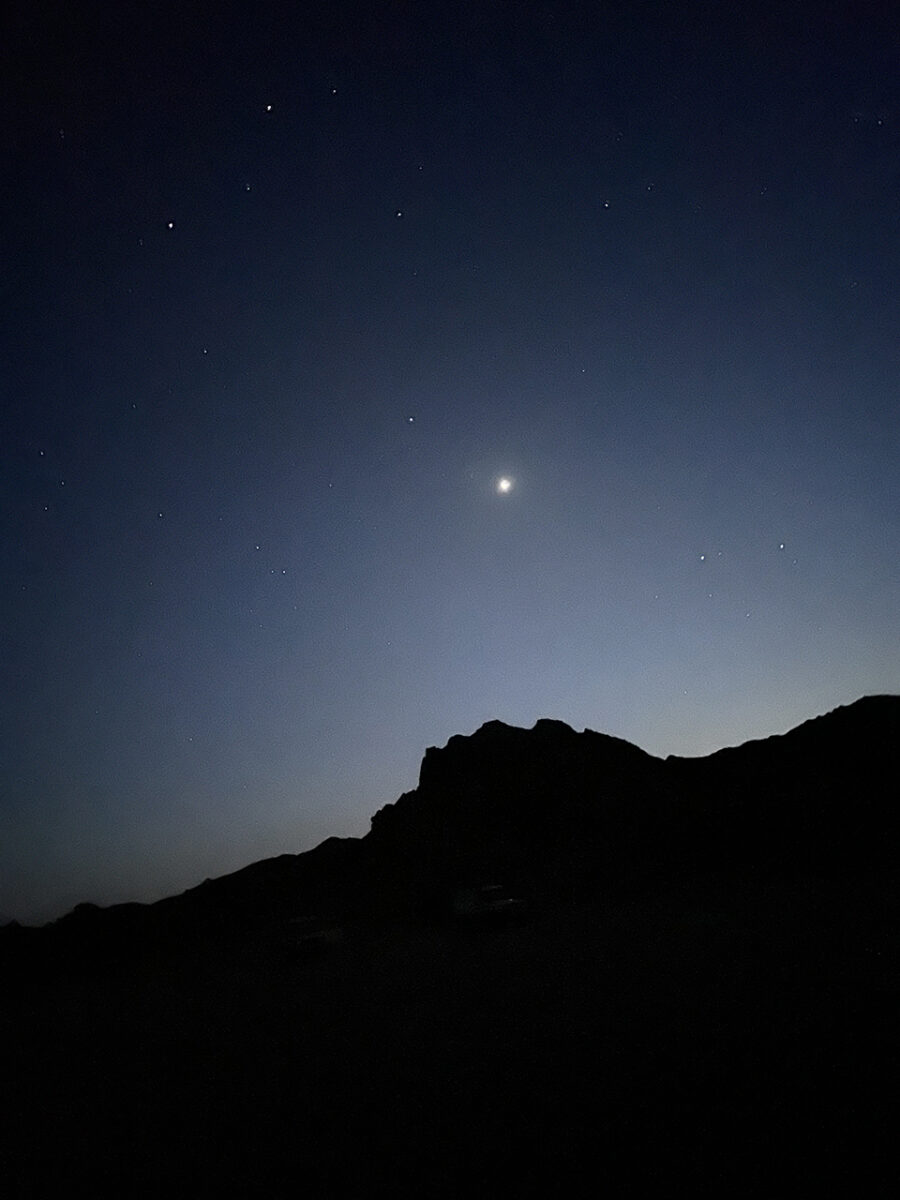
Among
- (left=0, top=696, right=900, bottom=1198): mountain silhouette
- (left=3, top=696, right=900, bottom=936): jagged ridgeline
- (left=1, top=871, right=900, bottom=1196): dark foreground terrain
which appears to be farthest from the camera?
(left=3, top=696, right=900, bottom=936): jagged ridgeline

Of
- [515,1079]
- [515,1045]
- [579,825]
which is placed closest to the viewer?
[515,1079]

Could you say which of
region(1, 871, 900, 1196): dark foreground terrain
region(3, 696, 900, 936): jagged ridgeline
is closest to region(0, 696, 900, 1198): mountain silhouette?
region(1, 871, 900, 1196): dark foreground terrain

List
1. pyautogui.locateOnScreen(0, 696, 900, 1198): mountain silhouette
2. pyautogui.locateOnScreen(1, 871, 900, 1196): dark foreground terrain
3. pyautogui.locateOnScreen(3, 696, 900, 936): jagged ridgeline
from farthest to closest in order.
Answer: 1. pyautogui.locateOnScreen(3, 696, 900, 936): jagged ridgeline
2. pyautogui.locateOnScreen(0, 696, 900, 1198): mountain silhouette
3. pyautogui.locateOnScreen(1, 871, 900, 1196): dark foreground terrain

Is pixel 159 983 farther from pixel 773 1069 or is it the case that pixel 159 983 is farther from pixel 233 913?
pixel 773 1069

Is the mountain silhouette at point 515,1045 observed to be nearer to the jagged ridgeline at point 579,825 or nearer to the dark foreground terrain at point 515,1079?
the dark foreground terrain at point 515,1079

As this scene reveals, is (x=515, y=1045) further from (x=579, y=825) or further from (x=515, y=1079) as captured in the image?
(x=579, y=825)

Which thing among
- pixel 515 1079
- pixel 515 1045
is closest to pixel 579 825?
pixel 515 1045

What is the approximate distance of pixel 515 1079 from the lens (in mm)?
6895

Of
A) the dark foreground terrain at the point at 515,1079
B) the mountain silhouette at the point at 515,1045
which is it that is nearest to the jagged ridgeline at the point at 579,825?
the mountain silhouette at the point at 515,1045

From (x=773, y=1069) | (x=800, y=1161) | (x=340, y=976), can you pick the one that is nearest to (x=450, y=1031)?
(x=773, y=1069)

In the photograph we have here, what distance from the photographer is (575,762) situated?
3959cm

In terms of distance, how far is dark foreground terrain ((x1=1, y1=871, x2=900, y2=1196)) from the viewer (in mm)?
4977

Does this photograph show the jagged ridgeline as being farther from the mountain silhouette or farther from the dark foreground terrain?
the dark foreground terrain

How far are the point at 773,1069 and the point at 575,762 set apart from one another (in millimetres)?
34299
